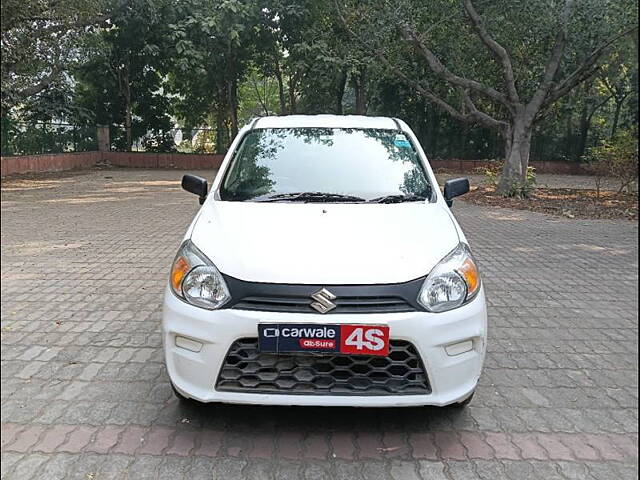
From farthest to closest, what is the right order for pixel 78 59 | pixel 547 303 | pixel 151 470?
pixel 78 59, pixel 547 303, pixel 151 470

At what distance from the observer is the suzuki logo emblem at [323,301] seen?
2414 millimetres

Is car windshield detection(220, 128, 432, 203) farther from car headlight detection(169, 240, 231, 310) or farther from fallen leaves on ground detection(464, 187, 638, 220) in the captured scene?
fallen leaves on ground detection(464, 187, 638, 220)

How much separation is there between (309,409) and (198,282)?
0.94m

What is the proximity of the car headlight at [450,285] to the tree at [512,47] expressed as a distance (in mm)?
8664

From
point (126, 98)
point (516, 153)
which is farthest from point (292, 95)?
point (516, 153)

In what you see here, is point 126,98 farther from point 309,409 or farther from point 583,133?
point 309,409

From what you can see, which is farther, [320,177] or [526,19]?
[526,19]

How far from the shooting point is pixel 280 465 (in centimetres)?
248

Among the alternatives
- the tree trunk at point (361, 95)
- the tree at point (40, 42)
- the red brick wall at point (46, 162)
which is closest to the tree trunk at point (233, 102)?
the tree trunk at point (361, 95)

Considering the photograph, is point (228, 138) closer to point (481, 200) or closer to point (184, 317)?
point (481, 200)

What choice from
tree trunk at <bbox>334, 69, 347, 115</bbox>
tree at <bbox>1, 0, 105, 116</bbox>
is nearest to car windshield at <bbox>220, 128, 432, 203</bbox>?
tree at <bbox>1, 0, 105, 116</bbox>

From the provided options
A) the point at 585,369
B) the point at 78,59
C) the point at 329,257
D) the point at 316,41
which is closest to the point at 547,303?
the point at 585,369

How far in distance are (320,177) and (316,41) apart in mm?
14989

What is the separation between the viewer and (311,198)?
135 inches
